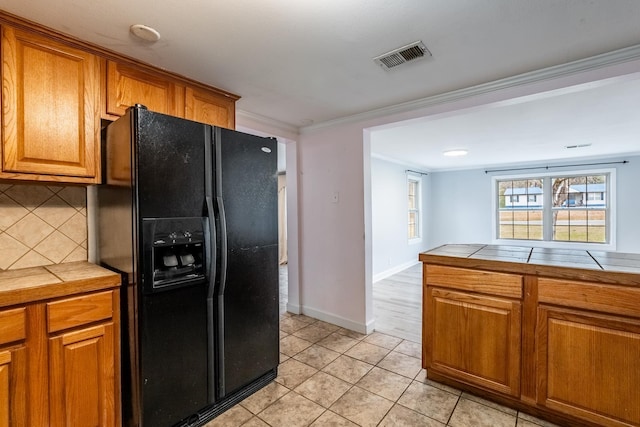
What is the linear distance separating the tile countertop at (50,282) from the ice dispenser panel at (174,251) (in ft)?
0.80

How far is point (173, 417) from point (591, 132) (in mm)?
5182

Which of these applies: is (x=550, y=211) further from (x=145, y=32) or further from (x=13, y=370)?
(x=13, y=370)

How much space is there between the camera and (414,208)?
681 centimetres

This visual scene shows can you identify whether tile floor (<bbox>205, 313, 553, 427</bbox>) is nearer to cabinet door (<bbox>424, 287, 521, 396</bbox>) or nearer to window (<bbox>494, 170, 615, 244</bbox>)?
cabinet door (<bbox>424, 287, 521, 396</bbox>)

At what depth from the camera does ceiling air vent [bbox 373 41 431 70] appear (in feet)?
5.83

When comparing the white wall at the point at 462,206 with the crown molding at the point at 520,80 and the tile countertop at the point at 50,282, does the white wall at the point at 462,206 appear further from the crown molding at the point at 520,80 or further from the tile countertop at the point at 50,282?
the tile countertop at the point at 50,282

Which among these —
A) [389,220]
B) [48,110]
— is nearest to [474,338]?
[48,110]

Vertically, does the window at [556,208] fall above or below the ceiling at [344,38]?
below

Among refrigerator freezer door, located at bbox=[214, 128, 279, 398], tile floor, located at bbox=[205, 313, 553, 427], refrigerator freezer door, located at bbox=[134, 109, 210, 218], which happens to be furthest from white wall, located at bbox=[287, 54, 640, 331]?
refrigerator freezer door, located at bbox=[134, 109, 210, 218]

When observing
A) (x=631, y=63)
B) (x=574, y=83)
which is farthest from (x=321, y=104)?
(x=631, y=63)

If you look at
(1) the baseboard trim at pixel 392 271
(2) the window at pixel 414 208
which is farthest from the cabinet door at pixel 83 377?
(2) the window at pixel 414 208

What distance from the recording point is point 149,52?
180cm

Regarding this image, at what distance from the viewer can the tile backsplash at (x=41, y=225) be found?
176 cm

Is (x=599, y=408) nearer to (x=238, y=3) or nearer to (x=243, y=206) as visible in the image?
(x=243, y=206)
